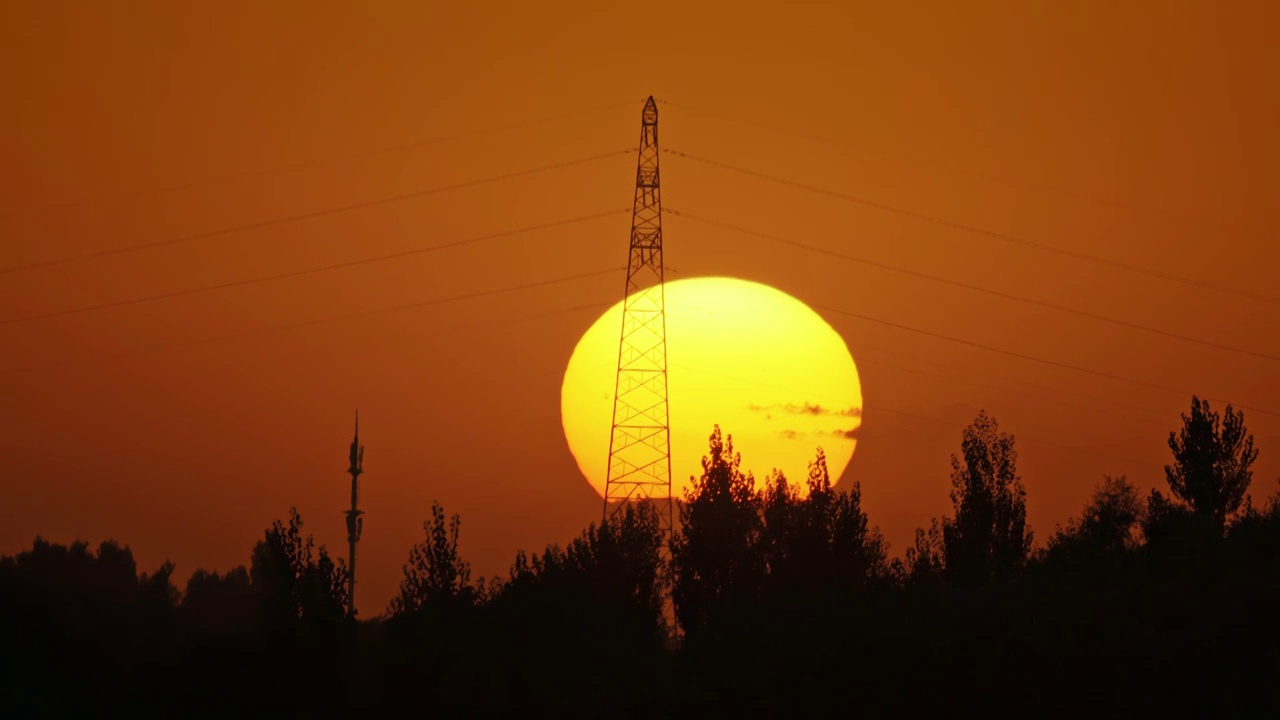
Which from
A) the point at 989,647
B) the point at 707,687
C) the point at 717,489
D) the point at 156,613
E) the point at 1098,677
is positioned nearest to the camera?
the point at 1098,677

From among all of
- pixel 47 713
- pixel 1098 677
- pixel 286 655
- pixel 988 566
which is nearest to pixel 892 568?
pixel 988 566

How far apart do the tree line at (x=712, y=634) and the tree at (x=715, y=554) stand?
122mm

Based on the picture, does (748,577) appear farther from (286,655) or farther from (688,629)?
(286,655)

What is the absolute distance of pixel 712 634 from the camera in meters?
61.3

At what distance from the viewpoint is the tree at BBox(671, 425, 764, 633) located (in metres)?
72.7

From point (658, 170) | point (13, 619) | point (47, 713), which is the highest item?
point (658, 170)

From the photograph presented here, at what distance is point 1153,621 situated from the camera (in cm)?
5106

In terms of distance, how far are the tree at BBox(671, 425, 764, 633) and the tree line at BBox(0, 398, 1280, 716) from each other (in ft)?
0.40

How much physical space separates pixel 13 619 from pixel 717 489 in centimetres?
3607

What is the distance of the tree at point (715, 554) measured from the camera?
238 ft

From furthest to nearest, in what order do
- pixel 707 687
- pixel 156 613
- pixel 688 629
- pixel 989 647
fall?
pixel 688 629
pixel 156 613
pixel 707 687
pixel 989 647

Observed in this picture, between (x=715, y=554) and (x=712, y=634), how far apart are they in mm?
13764

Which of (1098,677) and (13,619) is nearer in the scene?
(1098,677)

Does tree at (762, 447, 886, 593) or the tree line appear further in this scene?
tree at (762, 447, 886, 593)
